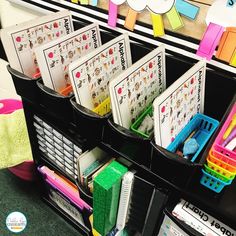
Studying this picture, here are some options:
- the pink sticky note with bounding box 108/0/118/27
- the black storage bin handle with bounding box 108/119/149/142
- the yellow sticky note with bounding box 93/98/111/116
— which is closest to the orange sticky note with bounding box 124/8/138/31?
the pink sticky note with bounding box 108/0/118/27

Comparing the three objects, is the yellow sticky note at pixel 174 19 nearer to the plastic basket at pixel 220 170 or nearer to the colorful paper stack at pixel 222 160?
the colorful paper stack at pixel 222 160

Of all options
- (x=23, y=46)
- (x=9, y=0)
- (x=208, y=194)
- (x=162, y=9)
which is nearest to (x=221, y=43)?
(x=162, y=9)

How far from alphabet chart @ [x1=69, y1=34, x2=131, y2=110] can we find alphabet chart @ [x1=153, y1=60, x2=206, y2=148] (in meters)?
0.23

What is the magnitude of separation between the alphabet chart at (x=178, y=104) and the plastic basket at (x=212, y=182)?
0.40 ft

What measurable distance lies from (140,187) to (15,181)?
102 centimetres

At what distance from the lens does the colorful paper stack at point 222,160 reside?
1.87 ft

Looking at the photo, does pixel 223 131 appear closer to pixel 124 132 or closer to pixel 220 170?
pixel 220 170

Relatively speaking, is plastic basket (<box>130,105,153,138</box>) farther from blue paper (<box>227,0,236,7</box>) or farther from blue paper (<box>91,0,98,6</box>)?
blue paper (<box>91,0,98,6</box>)

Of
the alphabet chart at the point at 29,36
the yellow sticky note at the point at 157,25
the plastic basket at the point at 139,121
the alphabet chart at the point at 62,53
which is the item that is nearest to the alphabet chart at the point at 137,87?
the plastic basket at the point at 139,121

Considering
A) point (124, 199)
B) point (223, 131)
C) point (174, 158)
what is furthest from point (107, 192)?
point (223, 131)

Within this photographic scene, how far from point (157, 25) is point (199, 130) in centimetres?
37

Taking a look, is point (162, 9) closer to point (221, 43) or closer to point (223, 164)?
point (221, 43)

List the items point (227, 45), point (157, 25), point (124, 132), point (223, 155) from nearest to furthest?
point (223, 155), point (124, 132), point (227, 45), point (157, 25)

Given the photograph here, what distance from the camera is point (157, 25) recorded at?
882 millimetres
